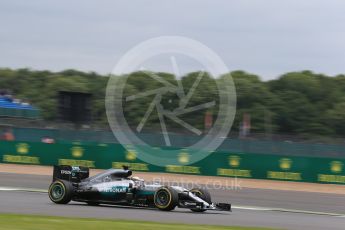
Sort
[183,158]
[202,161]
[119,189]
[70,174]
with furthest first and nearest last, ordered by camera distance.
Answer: [183,158] → [202,161] → [70,174] → [119,189]

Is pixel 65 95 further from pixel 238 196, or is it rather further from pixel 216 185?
pixel 238 196

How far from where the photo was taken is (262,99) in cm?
7938

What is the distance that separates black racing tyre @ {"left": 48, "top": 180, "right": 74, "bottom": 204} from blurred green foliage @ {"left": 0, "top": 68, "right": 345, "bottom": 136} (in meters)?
42.5

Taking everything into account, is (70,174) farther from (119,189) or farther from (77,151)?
(77,151)

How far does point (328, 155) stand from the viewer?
110 ft

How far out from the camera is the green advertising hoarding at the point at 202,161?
96.8 ft

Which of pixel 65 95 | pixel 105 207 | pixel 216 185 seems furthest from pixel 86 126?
pixel 105 207

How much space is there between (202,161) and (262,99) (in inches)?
1965

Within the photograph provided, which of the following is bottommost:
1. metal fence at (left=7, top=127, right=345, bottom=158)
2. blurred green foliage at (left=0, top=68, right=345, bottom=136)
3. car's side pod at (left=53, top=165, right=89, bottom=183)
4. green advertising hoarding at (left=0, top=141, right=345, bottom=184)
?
car's side pod at (left=53, top=165, right=89, bottom=183)

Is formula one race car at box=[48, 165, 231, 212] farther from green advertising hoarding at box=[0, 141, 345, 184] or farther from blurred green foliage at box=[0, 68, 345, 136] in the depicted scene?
blurred green foliage at box=[0, 68, 345, 136]

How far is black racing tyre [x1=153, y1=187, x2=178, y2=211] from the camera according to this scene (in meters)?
14.9

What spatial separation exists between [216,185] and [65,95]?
11.7 m

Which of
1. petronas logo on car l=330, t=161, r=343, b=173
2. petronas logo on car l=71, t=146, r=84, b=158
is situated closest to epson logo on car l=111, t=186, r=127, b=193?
petronas logo on car l=330, t=161, r=343, b=173

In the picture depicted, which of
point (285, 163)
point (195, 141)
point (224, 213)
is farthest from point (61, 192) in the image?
point (195, 141)
